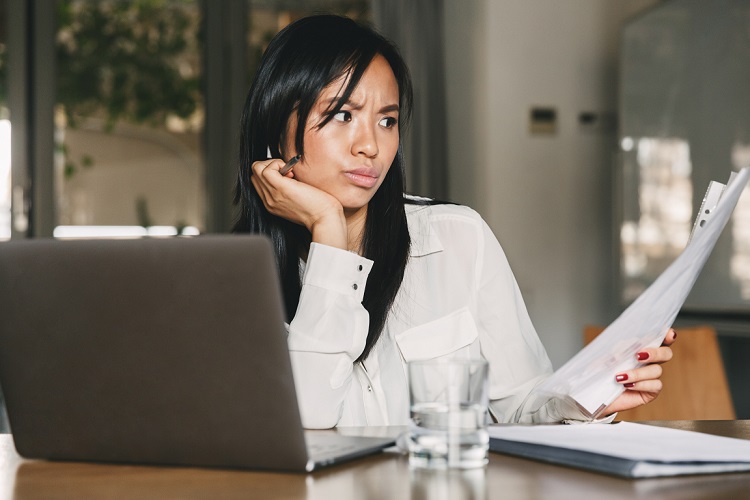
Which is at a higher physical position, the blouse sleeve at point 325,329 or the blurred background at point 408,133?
the blurred background at point 408,133

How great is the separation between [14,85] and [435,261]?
8.94 ft

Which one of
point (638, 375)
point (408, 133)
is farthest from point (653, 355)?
point (408, 133)

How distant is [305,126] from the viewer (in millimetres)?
1402

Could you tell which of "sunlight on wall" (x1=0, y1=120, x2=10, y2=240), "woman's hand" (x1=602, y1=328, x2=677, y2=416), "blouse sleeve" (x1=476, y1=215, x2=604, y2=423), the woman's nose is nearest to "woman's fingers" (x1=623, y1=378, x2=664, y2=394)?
"woman's hand" (x1=602, y1=328, x2=677, y2=416)

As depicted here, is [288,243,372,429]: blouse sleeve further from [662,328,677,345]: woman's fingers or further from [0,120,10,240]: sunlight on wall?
[0,120,10,240]: sunlight on wall

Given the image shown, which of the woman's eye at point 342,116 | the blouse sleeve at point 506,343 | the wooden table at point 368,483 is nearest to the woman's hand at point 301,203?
the woman's eye at point 342,116

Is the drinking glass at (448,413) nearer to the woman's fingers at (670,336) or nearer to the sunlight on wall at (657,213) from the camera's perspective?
the woman's fingers at (670,336)

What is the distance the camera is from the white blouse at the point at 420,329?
1141 millimetres

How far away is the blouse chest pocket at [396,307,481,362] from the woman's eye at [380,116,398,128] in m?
0.32

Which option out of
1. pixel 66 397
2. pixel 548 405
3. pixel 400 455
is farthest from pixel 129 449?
pixel 548 405

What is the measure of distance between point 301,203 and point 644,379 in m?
0.57

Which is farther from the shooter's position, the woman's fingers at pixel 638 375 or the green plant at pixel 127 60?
the green plant at pixel 127 60

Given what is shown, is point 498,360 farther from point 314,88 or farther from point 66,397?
point 66,397

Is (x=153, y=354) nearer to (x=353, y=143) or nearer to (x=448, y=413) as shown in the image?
(x=448, y=413)
